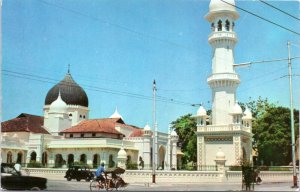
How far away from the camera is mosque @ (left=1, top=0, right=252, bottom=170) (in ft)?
123

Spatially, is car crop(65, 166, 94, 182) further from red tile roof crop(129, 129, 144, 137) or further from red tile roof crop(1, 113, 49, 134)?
red tile roof crop(129, 129, 144, 137)

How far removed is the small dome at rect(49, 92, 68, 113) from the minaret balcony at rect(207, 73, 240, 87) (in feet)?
53.8

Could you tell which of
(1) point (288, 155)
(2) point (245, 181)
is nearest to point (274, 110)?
(1) point (288, 155)

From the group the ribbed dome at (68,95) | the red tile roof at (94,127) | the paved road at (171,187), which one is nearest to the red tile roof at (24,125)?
the red tile roof at (94,127)

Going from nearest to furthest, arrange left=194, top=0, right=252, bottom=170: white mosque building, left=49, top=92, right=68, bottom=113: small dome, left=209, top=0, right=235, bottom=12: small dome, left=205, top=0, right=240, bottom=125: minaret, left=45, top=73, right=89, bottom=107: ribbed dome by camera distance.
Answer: left=194, top=0, right=252, bottom=170: white mosque building
left=209, top=0, right=235, bottom=12: small dome
left=205, top=0, right=240, bottom=125: minaret
left=49, top=92, right=68, bottom=113: small dome
left=45, top=73, right=89, bottom=107: ribbed dome

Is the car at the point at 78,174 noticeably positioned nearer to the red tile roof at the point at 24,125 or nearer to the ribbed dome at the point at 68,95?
the red tile roof at the point at 24,125

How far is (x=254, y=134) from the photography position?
40.4 metres

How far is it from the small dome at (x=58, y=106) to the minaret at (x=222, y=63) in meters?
16.3

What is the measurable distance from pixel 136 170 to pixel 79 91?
72.3 feet

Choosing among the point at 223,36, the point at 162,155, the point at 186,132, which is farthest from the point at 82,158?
the point at 223,36

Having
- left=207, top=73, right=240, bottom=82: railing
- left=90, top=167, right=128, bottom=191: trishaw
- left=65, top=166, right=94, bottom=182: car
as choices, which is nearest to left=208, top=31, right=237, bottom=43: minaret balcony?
left=207, top=73, right=240, bottom=82: railing

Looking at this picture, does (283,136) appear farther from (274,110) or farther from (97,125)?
(97,125)

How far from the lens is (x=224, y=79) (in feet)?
124

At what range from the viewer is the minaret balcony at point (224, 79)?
37781mm
